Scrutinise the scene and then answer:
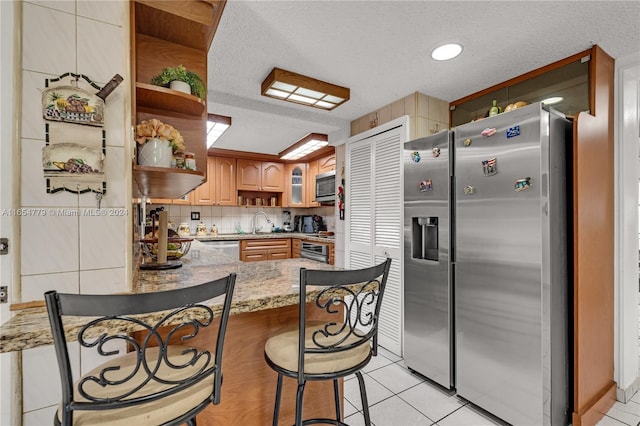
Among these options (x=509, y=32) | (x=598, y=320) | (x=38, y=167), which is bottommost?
(x=598, y=320)

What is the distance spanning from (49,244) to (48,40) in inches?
27.3

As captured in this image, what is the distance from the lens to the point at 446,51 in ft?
6.41

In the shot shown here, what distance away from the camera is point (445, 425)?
180 centimetres

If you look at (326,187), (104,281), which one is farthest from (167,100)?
(326,187)

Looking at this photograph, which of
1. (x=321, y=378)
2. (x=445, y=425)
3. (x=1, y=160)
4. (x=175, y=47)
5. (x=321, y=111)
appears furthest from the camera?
(x=321, y=111)

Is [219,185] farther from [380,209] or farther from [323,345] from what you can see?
[323,345]

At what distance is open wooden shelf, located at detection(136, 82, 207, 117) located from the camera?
1.42 metres

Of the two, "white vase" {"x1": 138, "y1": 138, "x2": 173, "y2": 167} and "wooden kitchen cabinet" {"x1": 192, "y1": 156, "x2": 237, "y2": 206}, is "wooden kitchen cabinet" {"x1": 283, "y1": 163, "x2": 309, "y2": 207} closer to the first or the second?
"wooden kitchen cabinet" {"x1": 192, "y1": 156, "x2": 237, "y2": 206}

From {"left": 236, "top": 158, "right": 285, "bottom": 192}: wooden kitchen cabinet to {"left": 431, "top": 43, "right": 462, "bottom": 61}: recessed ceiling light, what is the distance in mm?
3705

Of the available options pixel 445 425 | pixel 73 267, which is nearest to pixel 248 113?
pixel 73 267

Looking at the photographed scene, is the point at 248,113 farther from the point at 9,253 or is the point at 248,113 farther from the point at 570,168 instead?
the point at 570,168

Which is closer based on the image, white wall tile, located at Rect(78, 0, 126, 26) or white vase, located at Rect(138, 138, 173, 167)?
white wall tile, located at Rect(78, 0, 126, 26)

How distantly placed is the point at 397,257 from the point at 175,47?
89.1 inches

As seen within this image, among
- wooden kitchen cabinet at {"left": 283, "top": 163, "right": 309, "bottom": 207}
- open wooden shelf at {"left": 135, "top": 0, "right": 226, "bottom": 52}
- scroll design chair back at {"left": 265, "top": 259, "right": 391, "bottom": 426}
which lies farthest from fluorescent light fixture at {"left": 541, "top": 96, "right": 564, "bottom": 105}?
wooden kitchen cabinet at {"left": 283, "top": 163, "right": 309, "bottom": 207}
